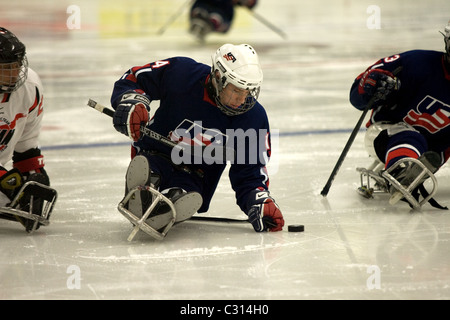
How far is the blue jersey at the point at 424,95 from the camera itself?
3.93 metres

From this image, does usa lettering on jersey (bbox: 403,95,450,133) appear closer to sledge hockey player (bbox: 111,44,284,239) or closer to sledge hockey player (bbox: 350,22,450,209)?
sledge hockey player (bbox: 350,22,450,209)

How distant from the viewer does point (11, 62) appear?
3.29 m

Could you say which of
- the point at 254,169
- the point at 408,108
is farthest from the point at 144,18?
the point at 254,169

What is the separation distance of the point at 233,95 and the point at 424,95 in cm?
115

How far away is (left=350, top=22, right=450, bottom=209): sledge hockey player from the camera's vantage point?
385 centimetres

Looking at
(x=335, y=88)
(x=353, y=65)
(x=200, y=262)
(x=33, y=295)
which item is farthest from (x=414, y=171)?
(x=353, y=65)

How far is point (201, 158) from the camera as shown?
139 inches

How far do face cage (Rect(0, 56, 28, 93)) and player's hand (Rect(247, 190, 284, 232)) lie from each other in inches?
42.7
